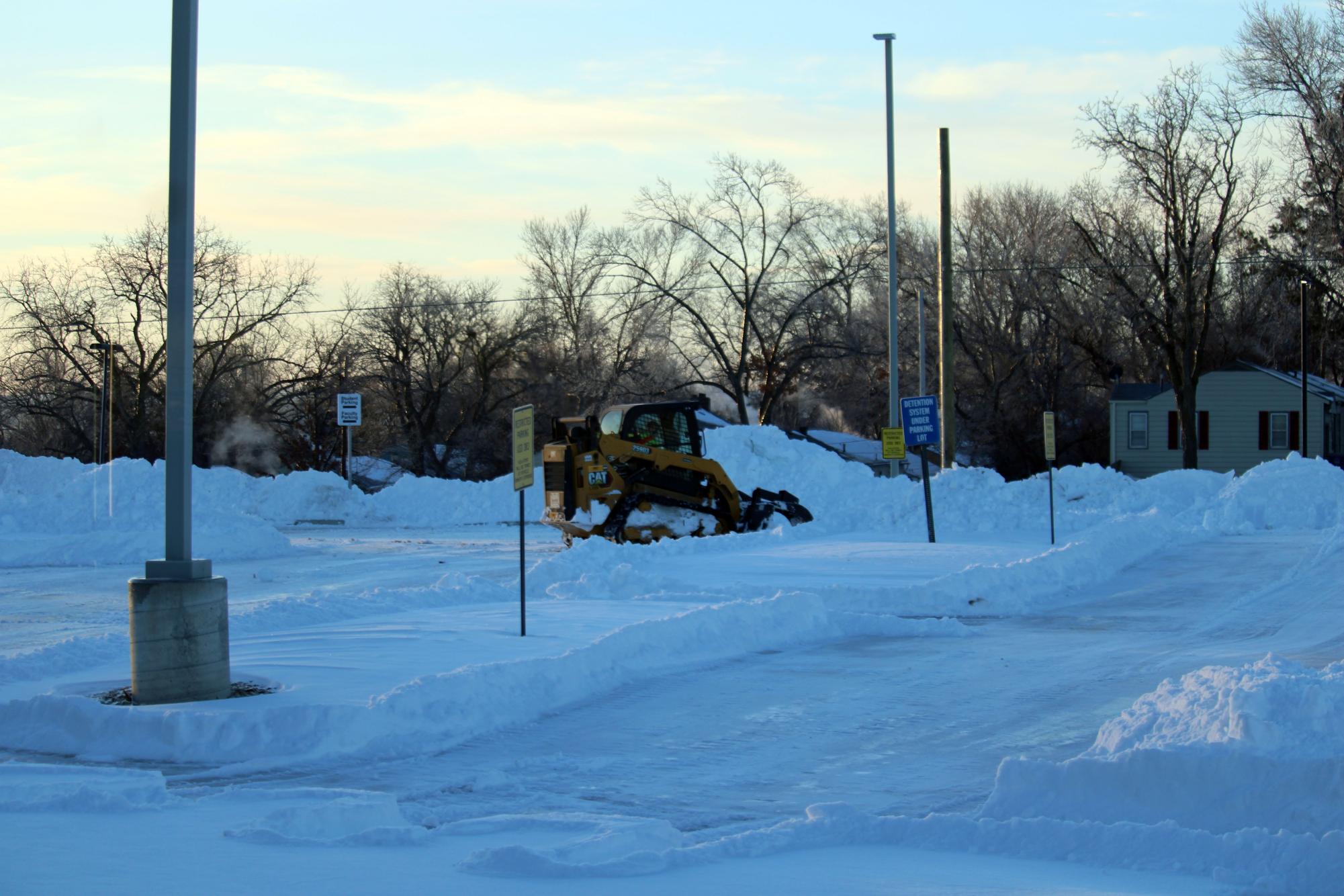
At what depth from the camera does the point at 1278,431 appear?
51344mm

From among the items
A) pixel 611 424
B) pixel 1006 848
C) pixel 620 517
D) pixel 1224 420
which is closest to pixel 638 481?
pixel 620 517

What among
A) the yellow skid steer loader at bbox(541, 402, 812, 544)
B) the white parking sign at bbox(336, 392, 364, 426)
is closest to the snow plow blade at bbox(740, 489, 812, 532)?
the yellow skid steer loader at bbox(541, 402, 812, 544)

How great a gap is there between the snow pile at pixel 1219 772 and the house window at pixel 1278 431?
4878 centimetres

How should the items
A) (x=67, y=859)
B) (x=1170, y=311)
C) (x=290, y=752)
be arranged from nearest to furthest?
(x=67, y=859) → (x=290, y=752) → (x=1170, y=311)

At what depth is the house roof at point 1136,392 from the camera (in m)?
53.0

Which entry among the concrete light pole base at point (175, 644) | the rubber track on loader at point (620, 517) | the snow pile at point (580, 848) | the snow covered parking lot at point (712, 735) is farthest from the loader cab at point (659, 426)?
the snow pile at point (580, 848)

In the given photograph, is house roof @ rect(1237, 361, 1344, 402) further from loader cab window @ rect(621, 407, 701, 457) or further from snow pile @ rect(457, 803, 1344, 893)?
snow pile @ rect(457, 803, 1344, 893)

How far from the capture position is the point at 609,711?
9.15 m

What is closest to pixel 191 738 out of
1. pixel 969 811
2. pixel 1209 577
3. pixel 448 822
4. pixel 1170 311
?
pixel 448 822

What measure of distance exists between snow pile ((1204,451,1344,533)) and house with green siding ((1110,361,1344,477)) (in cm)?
2396

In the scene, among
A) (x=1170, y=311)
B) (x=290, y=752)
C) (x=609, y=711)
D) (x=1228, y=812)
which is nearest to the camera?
(x=1228, y=812)

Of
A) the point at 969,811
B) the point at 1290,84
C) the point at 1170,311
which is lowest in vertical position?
the point at 969,811

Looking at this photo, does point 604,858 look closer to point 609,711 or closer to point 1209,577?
point 609,711

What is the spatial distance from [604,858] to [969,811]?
6.69 ft
